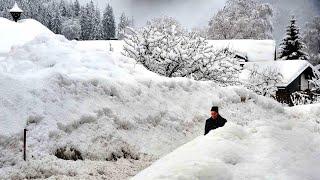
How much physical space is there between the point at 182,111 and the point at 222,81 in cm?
826

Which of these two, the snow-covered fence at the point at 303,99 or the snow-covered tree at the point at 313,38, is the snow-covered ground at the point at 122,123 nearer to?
the snow-covered fence at the point at 303,99

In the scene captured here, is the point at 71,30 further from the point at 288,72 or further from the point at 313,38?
the point at 288,72

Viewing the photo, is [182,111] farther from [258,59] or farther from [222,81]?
[258,59]

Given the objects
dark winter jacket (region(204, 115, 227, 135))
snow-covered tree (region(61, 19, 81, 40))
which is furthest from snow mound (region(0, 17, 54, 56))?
snow-covered tree (region(61, 19, 81, 40))

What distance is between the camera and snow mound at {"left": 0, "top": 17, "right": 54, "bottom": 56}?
68.6 feet

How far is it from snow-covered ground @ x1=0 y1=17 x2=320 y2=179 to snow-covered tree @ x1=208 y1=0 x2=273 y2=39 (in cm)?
4921

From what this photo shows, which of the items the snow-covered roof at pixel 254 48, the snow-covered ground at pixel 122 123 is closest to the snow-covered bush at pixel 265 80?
the snow-covered roof at pixel 254 48

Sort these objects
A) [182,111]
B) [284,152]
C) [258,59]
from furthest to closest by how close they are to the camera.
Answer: [258,59] → [182,111] → [284,152]

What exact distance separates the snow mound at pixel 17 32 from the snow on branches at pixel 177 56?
4.00m

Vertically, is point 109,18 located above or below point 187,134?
above

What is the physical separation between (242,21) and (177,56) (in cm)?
4642

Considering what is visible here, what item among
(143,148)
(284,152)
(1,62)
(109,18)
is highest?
(109,18)

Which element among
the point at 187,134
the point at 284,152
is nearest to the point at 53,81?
the point at 187,134

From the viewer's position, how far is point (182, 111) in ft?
44.9
